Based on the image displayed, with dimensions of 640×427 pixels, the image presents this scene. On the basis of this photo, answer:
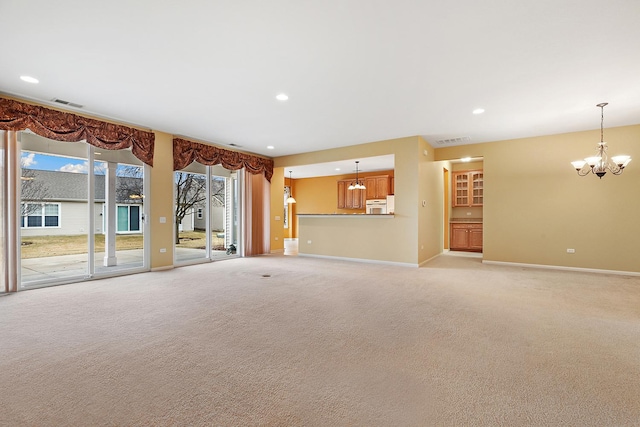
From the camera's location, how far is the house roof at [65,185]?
4648 mm

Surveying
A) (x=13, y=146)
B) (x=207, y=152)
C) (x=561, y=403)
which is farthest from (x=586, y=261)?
(x=13, y=146)

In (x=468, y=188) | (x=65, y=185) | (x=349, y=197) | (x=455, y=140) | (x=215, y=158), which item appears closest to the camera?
(x=65, y=185)

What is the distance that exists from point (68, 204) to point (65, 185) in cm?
48

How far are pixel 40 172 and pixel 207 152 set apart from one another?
2873 mm

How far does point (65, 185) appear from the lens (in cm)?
554

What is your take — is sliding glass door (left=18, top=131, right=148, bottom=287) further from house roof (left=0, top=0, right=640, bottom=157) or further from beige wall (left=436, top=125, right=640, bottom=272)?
beige wall (left=436, top=125, right=640, bottom=272)

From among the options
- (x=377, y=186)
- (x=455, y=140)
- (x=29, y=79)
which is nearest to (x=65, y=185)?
(x=29, y=79)

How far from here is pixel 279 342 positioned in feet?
8.41

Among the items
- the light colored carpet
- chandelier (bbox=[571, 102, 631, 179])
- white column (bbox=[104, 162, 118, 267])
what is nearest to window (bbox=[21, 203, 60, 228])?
white column (bbox=[104, 162, 118, 267])

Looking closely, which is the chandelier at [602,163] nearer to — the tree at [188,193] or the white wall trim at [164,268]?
the tree at [188,193]

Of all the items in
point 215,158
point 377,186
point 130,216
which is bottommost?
point 130,216

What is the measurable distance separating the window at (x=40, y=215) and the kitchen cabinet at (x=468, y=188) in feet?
32.9

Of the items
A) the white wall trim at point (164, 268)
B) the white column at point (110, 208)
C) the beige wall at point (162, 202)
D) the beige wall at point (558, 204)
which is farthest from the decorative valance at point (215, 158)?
the beige wall at point (558, 204)

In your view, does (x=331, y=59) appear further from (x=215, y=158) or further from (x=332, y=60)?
(x=215, y=158)
